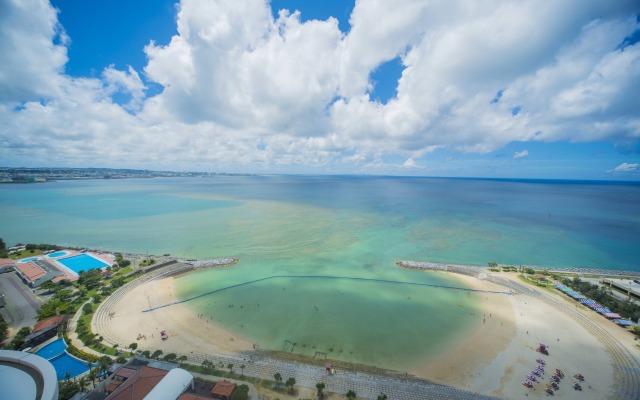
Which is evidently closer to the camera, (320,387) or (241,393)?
(241,393)

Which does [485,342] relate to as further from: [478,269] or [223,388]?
[223,388]

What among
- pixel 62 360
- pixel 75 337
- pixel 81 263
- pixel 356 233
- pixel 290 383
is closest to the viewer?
pixel 290 383

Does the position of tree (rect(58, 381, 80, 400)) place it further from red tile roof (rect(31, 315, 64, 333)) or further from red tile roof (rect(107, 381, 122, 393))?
red tile roof (rect(31, 315, 64, 333))

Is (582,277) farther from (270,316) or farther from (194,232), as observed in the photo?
(194,232)

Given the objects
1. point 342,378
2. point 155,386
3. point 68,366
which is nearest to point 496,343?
point 342,378

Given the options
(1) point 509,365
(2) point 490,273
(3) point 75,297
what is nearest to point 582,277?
(2) point 490,273

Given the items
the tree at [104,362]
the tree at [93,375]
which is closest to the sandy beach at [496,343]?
the tree at [104,362]
